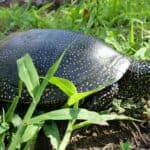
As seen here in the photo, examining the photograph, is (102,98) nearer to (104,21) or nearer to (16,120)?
(16,120)

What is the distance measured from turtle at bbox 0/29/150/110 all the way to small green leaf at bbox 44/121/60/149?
148 mm

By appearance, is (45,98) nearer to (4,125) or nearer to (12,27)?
(4,125)

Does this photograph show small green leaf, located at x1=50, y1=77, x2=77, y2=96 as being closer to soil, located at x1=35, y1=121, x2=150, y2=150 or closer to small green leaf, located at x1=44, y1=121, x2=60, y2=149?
small green leaf, located at x1=44, y1=121, x2=60, y2=149

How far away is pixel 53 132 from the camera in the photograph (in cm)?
240

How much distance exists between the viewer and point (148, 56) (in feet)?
10.3

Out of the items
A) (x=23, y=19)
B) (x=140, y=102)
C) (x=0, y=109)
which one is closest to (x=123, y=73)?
(x=140, y=102)

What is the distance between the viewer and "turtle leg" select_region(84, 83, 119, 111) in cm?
264

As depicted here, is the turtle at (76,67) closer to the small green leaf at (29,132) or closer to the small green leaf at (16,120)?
the small green leaf at (16,120)

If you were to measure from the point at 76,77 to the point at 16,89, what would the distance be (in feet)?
1.02

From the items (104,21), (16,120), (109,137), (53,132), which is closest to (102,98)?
(109,137)

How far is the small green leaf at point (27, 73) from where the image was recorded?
2104 mm

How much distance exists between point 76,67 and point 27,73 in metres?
0.52

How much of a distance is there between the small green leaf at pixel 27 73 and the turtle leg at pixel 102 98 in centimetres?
58

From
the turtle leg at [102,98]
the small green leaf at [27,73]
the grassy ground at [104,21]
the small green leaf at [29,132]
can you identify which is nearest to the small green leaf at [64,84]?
the small green leaf at [27,73]
